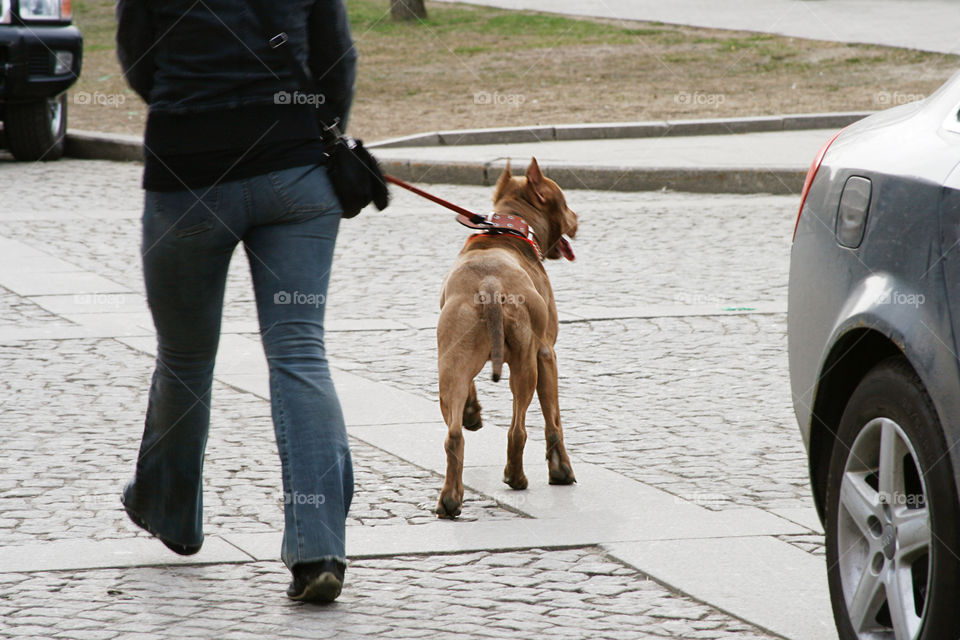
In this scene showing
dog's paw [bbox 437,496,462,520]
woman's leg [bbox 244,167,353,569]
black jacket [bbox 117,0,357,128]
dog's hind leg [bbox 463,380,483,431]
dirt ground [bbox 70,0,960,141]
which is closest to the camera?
black jacket [bbox 117,0,357,128]

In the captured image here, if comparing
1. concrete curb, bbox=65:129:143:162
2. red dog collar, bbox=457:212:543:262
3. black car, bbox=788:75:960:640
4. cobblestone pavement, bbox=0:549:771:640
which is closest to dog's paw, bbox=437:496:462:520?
cobblestone pavement, bbox=0:549:771:640

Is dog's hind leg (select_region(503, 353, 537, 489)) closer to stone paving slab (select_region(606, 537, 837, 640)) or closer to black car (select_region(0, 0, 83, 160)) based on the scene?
stone paving slab (select_region(606, 537, 837, 640))

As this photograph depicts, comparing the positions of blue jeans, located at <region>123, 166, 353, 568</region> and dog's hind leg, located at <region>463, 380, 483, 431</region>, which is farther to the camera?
dog's hind leg, located at <region>463, 380, 483, 431</region>

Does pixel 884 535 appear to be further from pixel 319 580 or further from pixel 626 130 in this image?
pixel 626 130

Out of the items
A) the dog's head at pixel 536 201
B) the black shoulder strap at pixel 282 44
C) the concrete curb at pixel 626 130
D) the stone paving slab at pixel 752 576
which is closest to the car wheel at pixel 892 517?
the stone paving slab at pixel 752 576

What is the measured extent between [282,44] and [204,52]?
198 mm

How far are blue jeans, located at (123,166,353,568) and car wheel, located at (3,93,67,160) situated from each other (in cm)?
1142

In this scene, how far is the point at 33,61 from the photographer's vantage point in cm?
1403

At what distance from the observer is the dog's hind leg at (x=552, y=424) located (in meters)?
5.12

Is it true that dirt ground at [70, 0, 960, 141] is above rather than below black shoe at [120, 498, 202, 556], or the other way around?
below

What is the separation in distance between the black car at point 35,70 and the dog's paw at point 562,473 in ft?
33.4

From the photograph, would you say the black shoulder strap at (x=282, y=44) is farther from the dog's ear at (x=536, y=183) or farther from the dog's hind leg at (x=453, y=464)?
the dog's ear at (x=536, y=183)

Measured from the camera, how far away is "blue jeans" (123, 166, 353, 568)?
12.5 ft

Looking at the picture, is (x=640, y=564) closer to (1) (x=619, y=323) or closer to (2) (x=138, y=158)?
(1) (x=619, y=323)
